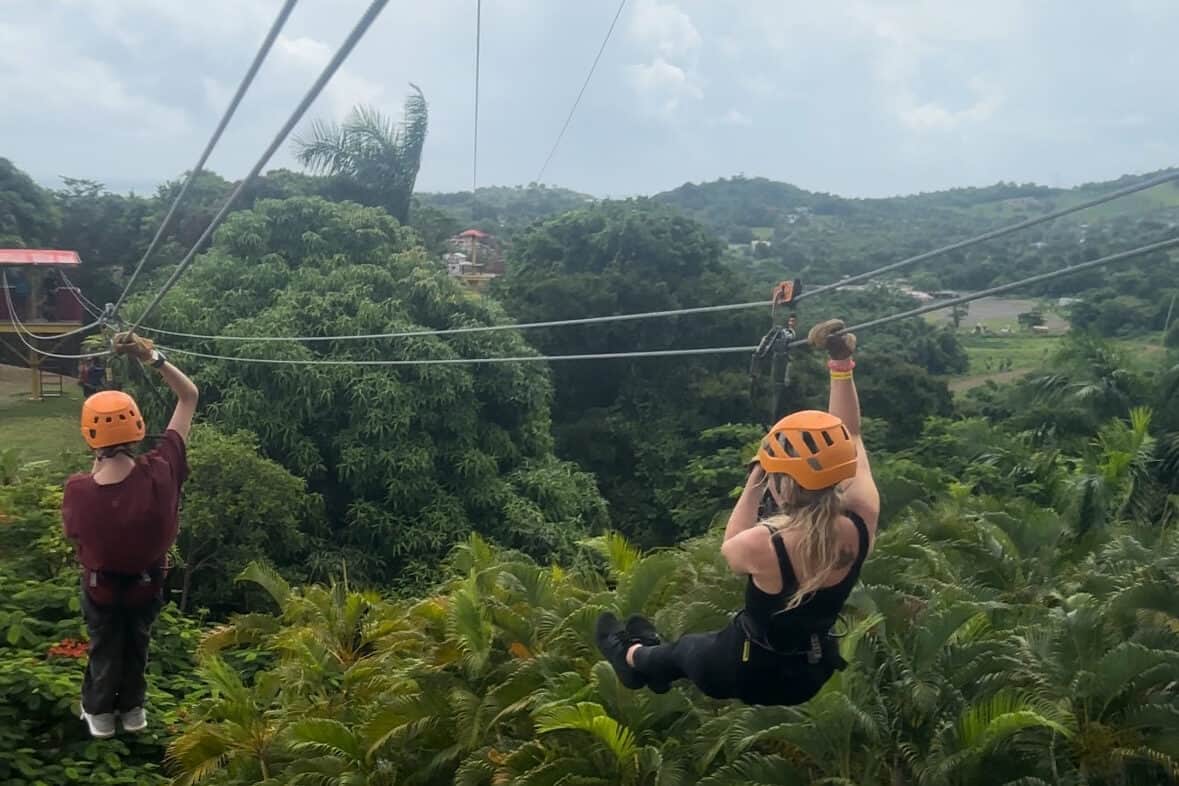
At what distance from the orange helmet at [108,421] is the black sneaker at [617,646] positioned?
1933mm

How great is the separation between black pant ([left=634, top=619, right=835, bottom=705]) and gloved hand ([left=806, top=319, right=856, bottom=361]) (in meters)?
0.92

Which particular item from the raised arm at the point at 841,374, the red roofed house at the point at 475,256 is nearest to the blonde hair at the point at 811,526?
the raised arm at the point at 841,374

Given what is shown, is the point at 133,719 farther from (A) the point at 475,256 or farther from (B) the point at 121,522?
(A) the point at 475,256

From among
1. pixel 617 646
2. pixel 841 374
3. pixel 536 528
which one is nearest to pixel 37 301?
pixel 536 528

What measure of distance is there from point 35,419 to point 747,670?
25.0 meters

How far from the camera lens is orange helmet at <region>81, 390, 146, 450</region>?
12.9ft

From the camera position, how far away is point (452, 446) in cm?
1522

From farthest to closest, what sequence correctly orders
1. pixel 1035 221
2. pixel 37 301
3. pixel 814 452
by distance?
pixel 37 301, pixel 1035 221, pixel 814 452

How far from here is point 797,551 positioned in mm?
2816

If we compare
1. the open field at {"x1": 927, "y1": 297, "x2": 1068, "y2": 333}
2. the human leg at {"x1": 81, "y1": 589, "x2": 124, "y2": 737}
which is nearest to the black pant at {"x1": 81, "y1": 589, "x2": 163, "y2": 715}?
the human leg at {"x1": 81, "y1": 589, "x2": 124, "y2": 737}

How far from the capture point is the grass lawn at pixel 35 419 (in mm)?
21109

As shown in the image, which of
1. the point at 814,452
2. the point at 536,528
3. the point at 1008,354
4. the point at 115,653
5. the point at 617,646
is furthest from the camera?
the point at 1008,354

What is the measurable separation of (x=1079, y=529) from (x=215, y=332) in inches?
483

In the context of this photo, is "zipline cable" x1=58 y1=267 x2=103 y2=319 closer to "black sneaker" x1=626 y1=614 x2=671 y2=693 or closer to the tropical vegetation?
the tropical vegetation
